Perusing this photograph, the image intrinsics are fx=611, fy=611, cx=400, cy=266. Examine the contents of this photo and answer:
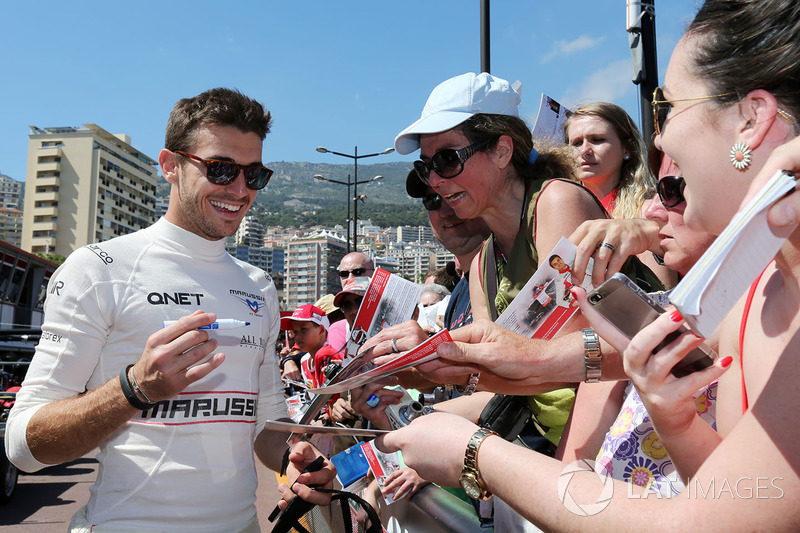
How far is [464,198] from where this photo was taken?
10.3 ft

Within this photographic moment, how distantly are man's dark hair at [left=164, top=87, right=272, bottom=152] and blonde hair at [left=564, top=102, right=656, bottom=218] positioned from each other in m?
2.39

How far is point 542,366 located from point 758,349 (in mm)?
1096

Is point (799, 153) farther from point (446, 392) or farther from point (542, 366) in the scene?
point (446, 392)

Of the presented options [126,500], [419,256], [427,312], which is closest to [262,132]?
[126,500]

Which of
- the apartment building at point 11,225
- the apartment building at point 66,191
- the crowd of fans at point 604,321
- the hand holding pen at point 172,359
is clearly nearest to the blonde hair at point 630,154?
the crowd of fans at point 604,321

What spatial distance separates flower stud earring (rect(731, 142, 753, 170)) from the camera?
1.28 metres

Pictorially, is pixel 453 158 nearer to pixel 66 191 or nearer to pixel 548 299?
pixel 548 299

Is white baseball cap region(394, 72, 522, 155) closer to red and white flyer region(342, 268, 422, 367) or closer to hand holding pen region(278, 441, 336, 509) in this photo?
red and white flyer region(342, 268, 422, 367)

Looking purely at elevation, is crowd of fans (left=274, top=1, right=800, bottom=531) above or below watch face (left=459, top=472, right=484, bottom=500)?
above

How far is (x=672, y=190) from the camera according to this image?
223 centimetres

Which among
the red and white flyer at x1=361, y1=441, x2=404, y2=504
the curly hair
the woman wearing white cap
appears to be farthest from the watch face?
the woman wearing white cap

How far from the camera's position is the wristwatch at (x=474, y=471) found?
163 cm

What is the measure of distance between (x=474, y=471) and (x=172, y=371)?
113 centimetres

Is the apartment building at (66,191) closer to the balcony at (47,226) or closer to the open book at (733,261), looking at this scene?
the balcony at (47,226)
